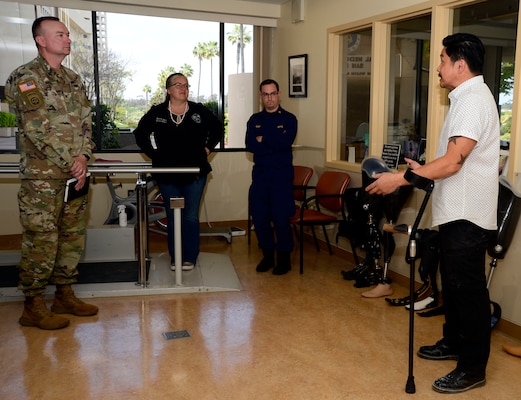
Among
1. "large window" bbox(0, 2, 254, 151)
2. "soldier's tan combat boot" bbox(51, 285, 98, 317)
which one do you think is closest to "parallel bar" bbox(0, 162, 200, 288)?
"soldier's tan combat boot" bbox(51, 285, 98, 317)

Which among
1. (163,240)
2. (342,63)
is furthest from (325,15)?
(163,240)

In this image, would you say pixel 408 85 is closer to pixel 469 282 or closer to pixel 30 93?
pixel 469 282

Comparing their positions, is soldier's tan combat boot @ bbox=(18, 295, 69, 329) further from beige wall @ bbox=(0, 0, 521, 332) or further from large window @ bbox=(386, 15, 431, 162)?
large window @ bbox=(386, 15, 431, 162)

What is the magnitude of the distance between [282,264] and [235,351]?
1608 mm

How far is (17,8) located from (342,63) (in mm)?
3222

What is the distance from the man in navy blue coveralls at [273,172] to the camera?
444cm

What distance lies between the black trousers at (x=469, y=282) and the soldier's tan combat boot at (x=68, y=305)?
2.27 metres

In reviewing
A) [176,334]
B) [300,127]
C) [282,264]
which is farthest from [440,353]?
[300,127]

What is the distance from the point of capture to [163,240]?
231 inches

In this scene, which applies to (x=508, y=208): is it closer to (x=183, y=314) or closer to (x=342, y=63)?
(x=183, y=314)

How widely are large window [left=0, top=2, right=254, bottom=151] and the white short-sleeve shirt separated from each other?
406 centimetres

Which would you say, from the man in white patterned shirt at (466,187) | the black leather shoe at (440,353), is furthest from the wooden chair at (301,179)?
the man in white patterned shirt at (466,187)

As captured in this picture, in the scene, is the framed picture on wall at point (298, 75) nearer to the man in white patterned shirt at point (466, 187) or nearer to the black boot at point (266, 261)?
the black boot at point (266, 261)

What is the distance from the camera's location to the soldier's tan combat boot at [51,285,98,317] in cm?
359
